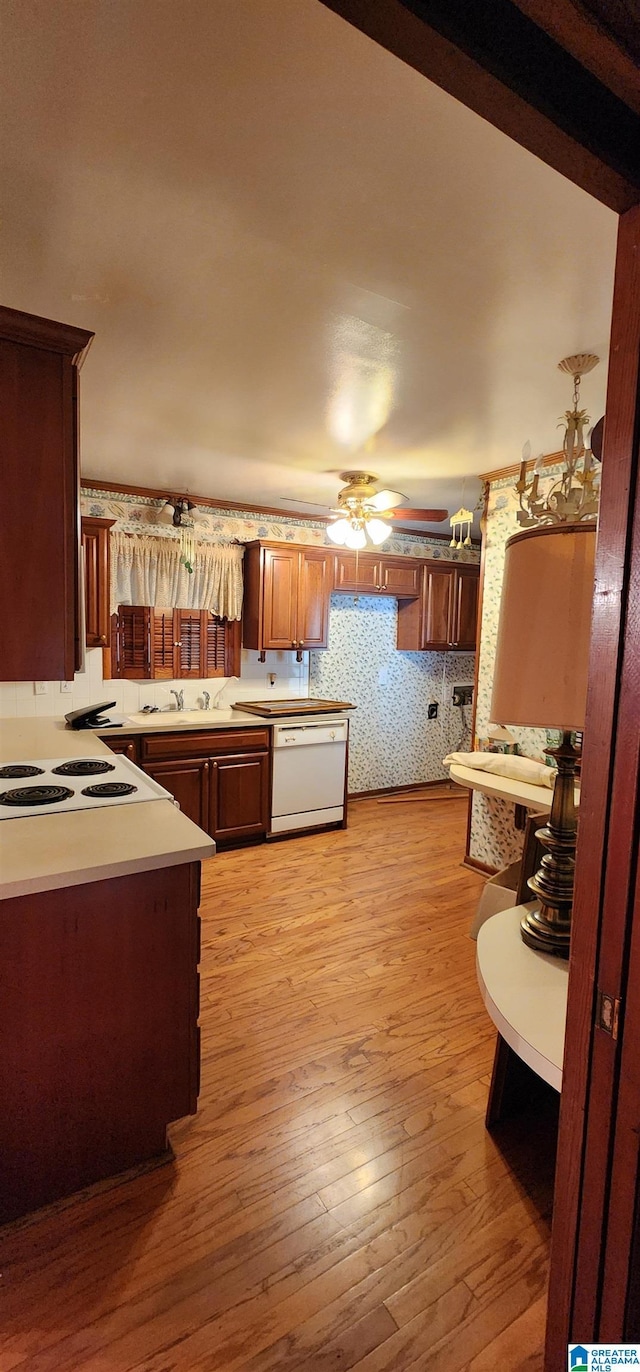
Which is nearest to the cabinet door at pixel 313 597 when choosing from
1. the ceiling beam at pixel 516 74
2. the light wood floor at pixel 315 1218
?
the light wood floor at pixel 315 1218

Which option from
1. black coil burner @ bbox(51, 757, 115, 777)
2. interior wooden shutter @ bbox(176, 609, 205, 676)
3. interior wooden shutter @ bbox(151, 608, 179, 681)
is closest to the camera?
black coil burner @ bbox(51, 757, 115, 777)

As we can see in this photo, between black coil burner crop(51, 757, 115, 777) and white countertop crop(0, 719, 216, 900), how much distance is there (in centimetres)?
47

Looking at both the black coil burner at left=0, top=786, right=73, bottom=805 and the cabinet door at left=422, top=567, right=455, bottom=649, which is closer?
the black coil burner at left=0, top=786, right=73, bottom=805

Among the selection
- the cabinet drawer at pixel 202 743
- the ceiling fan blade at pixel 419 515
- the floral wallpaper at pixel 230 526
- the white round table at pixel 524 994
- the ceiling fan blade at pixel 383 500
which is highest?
the floral wallpaper at pixel 230 526

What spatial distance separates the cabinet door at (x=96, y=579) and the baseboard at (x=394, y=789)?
2750 millimetres

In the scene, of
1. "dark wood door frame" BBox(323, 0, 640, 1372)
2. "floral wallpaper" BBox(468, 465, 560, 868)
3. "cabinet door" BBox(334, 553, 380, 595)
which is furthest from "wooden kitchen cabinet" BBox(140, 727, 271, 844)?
"dark wood door frame" BBox(323, 0, 640, 1372)

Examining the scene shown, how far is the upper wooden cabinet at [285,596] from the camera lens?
4.23 meters

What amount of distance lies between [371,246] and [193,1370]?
2.54 m

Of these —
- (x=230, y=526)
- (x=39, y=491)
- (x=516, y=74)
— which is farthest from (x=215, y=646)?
(x=516, y=74)

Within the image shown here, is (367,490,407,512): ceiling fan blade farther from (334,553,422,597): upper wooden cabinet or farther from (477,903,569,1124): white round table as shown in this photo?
(477,903,569,1124): white round table

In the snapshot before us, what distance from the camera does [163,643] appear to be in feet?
13.6

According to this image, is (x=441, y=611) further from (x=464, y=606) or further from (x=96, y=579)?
(x=96, y=579)

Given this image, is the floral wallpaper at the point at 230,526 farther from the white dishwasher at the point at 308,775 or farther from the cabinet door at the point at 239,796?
the cabinet door at the point at 239,796

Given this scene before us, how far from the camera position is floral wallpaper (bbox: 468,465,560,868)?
132 inches
